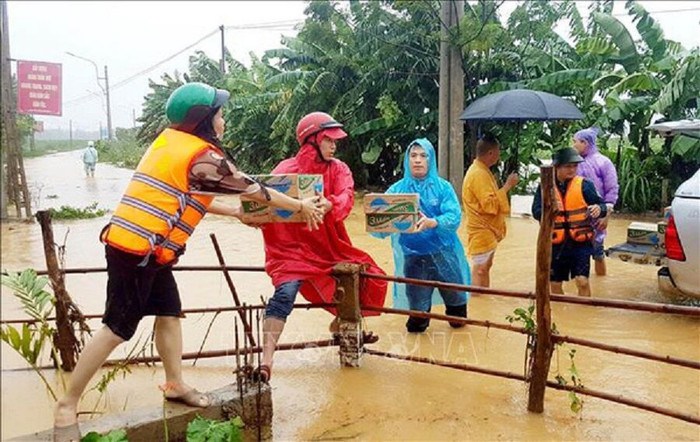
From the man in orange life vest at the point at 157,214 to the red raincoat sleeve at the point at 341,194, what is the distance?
0.81 meters

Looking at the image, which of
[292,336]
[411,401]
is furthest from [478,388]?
[292,336]

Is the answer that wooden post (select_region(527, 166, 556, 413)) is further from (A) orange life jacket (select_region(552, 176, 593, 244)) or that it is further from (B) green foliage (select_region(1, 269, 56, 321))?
(B) green foliage (select_region(1, 269, 56, 321))

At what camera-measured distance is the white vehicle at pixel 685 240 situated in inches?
174

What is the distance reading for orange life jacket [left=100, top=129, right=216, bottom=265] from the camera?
8.66ft

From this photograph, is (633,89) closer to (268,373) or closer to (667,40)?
(667,40)

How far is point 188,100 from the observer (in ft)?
9.11

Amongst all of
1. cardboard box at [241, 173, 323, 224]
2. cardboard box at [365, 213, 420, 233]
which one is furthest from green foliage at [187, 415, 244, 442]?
cardboard box at [365, 213, 420, 233]

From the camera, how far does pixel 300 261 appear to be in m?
3.62

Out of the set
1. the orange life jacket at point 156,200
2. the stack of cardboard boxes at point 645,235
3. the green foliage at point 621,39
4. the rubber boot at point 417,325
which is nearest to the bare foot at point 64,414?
the orange life jacket at point 156,200

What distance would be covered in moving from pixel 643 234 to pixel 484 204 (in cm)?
173

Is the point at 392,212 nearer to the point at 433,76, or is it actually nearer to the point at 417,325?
the point at 417,325

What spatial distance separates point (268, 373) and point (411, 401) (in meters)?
0.83

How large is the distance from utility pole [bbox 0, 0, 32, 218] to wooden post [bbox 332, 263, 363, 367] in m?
1.80

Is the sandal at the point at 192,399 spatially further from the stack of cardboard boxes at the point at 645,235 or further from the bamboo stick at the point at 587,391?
the stack of cardboard boxes at the point at 645,235
